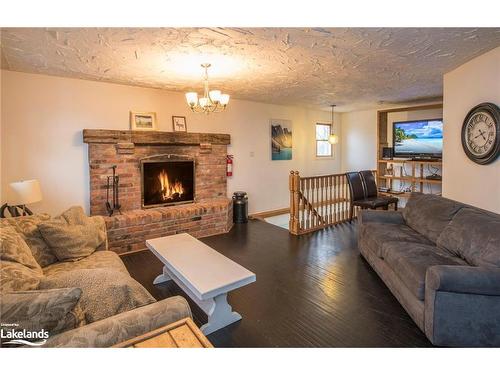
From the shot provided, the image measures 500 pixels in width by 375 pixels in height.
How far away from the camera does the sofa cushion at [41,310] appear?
1154mm

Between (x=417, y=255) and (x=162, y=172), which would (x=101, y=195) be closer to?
(x=162, y=172)

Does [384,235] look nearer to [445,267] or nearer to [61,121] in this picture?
[445,267]

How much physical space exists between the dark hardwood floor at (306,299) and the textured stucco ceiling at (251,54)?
7.90 feet

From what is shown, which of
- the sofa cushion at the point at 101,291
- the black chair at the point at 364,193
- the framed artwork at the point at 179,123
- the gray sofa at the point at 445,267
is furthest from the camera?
the black chair at the point at 364,193

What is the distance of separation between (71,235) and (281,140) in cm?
480

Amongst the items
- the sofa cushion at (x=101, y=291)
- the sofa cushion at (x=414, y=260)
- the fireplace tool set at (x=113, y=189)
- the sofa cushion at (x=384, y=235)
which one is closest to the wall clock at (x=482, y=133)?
the sofa cushion at (x=384, y=235)

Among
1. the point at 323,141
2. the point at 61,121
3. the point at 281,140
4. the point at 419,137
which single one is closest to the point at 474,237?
the point at 419,137

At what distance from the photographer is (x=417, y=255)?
7.97ft

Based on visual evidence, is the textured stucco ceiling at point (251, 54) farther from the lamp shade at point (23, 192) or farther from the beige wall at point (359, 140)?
the beige wall at point (359, 140)

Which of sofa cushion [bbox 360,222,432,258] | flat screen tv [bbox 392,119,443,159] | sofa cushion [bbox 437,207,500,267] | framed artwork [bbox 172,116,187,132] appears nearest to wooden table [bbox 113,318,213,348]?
sofa cushion [bbox 437,207,500,267]

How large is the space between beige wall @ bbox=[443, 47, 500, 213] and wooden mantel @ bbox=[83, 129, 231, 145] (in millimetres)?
3515

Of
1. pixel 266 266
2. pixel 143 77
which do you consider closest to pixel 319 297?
pixel 266 266

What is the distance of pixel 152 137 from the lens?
445 cm
